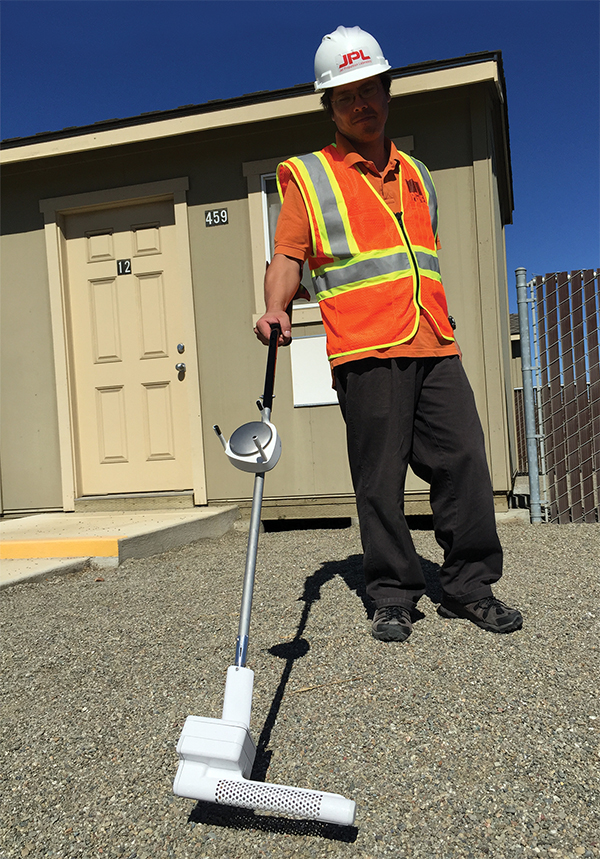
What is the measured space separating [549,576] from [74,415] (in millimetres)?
4146

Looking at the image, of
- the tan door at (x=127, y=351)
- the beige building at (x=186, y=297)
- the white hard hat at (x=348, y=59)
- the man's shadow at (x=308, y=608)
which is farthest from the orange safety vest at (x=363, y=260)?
the tan door at (x=127, y=351)

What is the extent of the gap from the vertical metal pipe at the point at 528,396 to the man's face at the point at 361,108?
2.49 m

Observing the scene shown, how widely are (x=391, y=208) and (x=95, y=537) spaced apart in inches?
107

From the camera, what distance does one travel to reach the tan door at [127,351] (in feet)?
18.7

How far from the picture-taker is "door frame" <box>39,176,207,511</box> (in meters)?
5.55

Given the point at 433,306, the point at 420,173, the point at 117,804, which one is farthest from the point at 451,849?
the point at 420,173

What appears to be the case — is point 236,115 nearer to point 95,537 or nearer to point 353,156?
point 353,156

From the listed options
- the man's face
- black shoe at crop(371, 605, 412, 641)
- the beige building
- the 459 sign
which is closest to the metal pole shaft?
black shoe at crop(371, 605, 412, 641)

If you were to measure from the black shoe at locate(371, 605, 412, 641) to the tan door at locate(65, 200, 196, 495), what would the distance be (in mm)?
3447

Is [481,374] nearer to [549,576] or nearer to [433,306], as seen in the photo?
[549,576]

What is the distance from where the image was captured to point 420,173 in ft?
9.01

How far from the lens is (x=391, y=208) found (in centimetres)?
257

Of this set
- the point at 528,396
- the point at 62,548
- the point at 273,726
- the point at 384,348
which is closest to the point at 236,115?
the point at 528,396

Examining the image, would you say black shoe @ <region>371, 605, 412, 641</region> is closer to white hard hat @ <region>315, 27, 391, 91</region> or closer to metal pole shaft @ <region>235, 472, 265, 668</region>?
metal pole shaft @ <region>235, 472, 265, 668</region>
